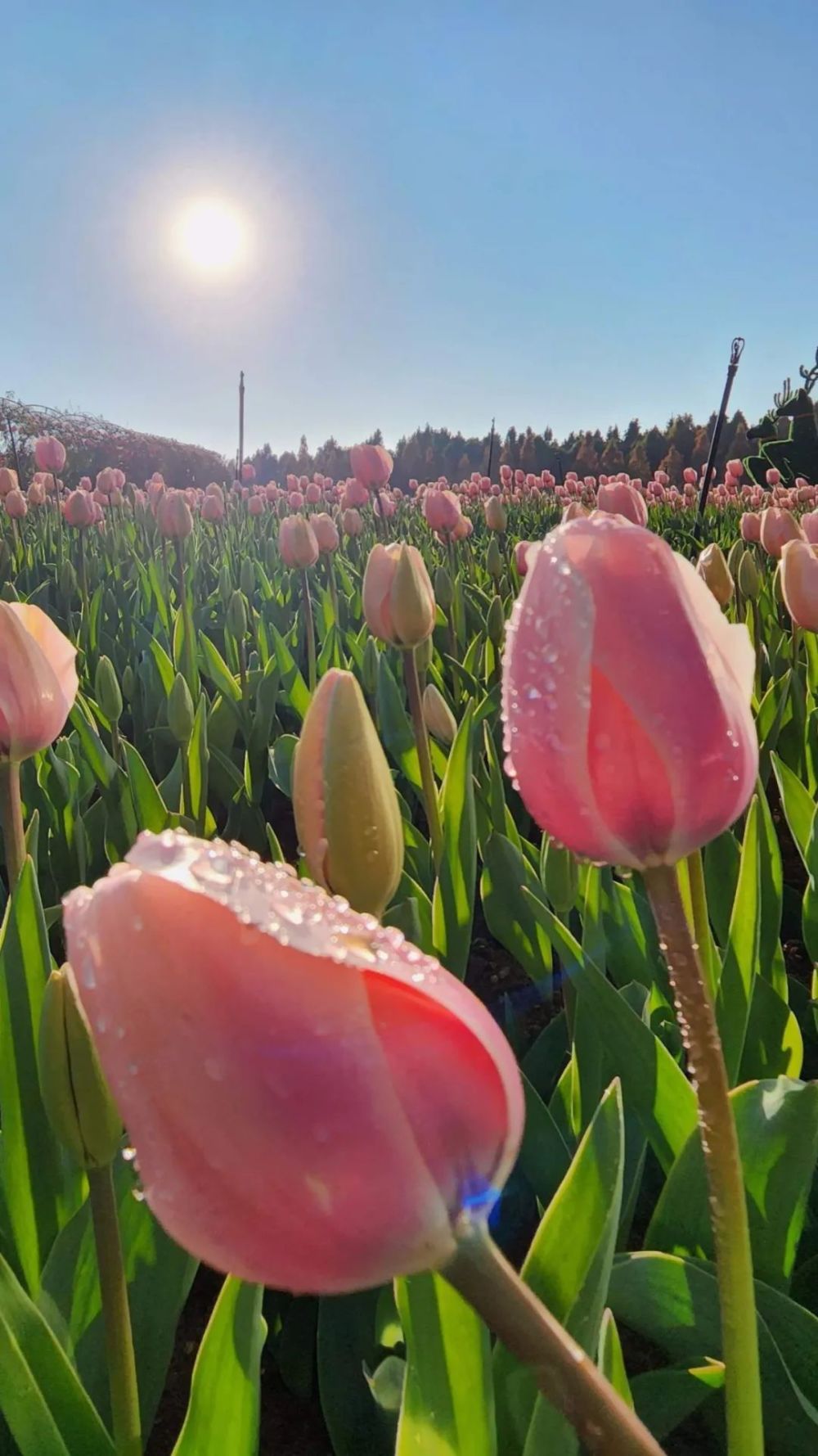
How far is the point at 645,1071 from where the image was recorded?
849 millimetres

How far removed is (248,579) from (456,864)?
3.05 metres

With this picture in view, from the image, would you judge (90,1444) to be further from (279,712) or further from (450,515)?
(450,515)

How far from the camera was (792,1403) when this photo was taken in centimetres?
71

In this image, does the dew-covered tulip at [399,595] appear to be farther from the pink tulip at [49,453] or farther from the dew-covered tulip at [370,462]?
the pink tulip at [49,453]

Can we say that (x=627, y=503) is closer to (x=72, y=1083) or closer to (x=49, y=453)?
(x=72, y=1083)

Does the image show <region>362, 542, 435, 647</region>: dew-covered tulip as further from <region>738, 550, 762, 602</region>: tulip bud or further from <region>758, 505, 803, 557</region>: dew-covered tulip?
<region>758, 505, 803, 557</region>: dew-covered tulip

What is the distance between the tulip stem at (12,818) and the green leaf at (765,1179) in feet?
2.08

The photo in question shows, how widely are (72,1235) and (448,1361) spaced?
0.35 meters

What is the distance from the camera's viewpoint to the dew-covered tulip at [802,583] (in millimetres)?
1503

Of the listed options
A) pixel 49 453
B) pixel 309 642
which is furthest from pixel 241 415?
pixel 309 642

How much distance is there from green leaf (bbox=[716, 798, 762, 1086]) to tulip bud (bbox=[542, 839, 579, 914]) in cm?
17

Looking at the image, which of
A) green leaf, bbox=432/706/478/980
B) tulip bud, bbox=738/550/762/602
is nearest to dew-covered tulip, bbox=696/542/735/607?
green leaf, bbox=432/706/478/980

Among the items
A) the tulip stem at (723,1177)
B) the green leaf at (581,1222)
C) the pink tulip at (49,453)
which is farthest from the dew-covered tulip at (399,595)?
the pink tulip at (49,453)

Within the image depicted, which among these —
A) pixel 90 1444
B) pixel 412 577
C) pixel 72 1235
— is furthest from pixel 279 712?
pixel 90 1444
